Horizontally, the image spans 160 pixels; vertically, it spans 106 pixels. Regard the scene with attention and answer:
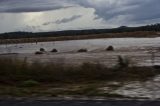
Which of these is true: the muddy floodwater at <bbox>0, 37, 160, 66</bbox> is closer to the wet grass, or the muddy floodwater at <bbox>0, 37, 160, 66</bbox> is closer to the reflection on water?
the reflection on water

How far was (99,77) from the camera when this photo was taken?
70.0 ft

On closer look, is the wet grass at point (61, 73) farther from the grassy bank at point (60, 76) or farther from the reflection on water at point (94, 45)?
the reflection on water at point (94, 45)

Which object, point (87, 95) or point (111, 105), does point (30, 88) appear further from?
point (111, 105)

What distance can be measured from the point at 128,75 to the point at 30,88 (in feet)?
17.7

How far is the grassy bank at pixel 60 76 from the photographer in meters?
18.6

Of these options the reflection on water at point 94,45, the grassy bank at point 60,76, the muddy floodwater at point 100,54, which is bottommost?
the reflection on water at point 94,45

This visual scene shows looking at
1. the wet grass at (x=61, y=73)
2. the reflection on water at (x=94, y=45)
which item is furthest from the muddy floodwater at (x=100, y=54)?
the wet grass at (x=61, y=73)

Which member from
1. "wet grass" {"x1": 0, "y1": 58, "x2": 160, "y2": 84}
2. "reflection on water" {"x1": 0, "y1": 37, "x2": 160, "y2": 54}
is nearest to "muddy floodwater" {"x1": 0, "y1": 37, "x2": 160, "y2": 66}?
"reflection on water" {"x1": 0, "y1": 37, "x2": 160, "y2": 54}

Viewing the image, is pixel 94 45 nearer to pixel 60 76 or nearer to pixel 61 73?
pixel 61 73

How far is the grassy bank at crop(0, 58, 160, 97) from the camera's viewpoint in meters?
18.6

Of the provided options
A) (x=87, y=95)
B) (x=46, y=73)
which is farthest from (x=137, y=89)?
(x=46, y=73)

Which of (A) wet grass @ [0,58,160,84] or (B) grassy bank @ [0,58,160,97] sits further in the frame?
(A) wet grass @ [0,58,160,84]

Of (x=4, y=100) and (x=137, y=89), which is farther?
(x=137, y=89)

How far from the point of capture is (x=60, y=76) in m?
21.2
